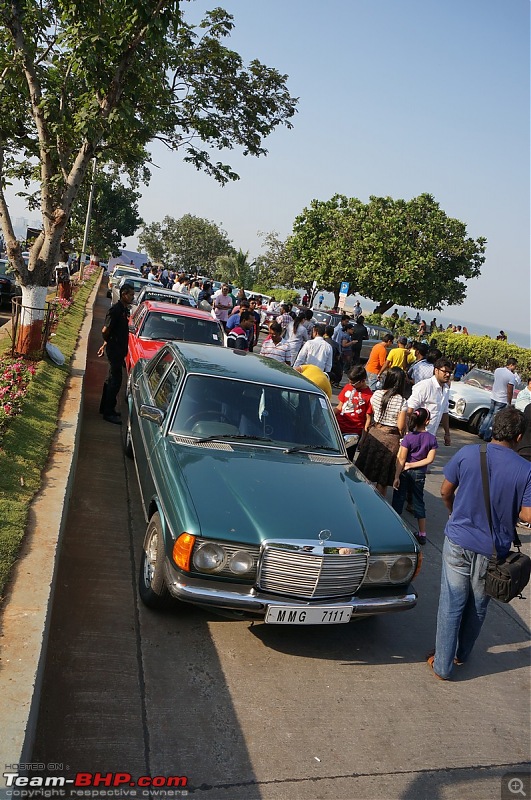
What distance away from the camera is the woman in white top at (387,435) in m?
6.73

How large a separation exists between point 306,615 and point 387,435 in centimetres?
317

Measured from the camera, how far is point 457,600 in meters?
4.24

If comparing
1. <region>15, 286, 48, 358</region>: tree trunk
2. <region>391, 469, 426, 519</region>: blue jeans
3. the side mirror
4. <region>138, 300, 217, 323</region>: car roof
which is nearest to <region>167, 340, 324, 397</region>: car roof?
the side mirror

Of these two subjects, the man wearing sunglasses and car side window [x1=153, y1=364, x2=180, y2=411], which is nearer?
car side window [x1=153, y1=364, x2=180, y2=411]

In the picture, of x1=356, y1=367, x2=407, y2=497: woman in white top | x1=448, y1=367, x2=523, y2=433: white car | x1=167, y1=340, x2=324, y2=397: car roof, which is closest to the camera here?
x1=167, y1=340, x2=324, y2=397: car roof

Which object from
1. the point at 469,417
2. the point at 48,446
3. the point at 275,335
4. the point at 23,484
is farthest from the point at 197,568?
the point at 469,417

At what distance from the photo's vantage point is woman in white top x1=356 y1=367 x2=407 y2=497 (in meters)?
6.73

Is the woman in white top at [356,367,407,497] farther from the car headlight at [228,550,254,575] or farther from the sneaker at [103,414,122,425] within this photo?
the sneaker at [103,414,122,425]

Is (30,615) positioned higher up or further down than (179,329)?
further down

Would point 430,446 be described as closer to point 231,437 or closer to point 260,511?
point 231,437

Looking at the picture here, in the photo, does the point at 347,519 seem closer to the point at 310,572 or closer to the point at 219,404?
the point at 310,572

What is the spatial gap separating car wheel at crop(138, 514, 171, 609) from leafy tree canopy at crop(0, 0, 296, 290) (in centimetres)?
600

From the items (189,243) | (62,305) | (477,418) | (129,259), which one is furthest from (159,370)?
(189,243)

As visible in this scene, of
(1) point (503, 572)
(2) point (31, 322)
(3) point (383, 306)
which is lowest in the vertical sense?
(1) point (503, 572)
